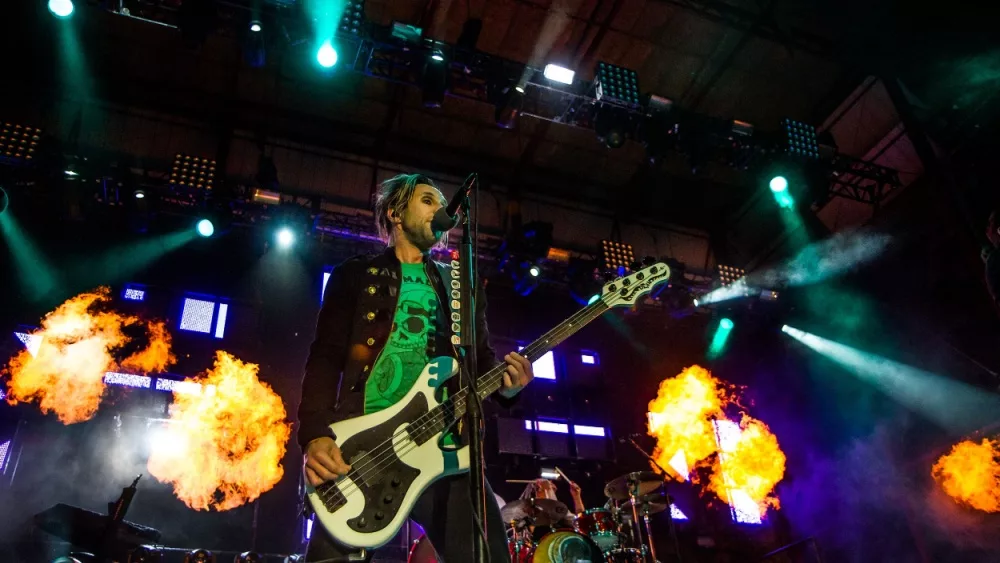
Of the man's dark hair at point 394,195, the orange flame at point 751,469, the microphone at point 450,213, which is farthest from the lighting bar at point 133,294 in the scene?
the orange flame at point 751,469

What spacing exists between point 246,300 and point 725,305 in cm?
863

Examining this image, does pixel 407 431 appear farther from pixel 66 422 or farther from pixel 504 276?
pixel 504 276

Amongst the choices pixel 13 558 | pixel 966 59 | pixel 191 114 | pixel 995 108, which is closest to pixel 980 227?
pixel 995 108

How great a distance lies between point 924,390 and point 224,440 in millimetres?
10644

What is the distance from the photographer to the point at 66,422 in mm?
8031

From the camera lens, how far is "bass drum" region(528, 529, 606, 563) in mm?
5680

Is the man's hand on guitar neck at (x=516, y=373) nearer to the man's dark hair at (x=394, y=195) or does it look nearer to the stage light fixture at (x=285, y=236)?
the man's dark hair at (x=394, y=195)

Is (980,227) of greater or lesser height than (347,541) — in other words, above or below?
above

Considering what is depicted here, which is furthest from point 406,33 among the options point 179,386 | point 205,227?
point 179,386

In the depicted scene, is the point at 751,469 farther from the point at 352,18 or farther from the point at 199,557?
the point at 352,18

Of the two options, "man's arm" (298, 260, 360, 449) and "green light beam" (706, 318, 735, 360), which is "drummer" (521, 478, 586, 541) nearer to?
"man's arm" (298, 260, 360, 449)

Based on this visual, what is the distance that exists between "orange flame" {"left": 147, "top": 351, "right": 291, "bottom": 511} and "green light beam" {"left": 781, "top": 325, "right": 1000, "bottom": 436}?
31.5ft

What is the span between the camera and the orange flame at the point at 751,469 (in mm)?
11023

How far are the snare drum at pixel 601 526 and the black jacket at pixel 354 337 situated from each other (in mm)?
4135
